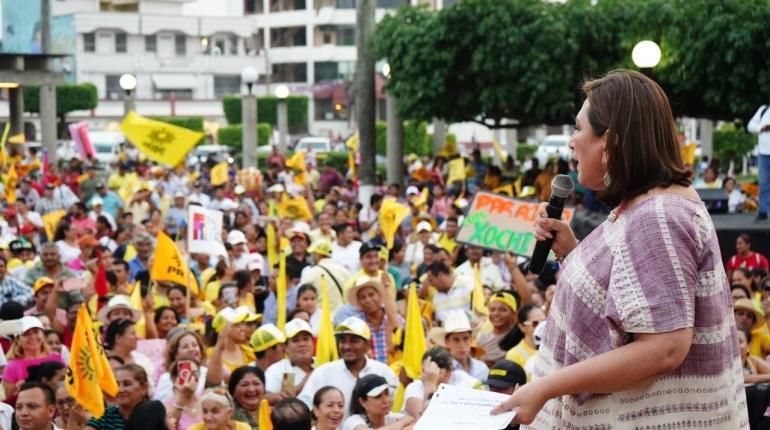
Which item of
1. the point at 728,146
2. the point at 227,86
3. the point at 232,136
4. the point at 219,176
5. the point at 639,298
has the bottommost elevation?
the point at 232,136

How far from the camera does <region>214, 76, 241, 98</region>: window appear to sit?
268 ft

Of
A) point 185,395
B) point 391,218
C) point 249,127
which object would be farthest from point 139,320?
point 249,127

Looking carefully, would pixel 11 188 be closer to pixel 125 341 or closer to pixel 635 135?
pixel 125 341

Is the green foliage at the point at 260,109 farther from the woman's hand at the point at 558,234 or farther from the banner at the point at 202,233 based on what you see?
the woman's hand at the point at 558,234

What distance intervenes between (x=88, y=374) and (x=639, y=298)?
5308 mm

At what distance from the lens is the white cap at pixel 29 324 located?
948 cm

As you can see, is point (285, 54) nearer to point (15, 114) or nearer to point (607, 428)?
point (15, 114)

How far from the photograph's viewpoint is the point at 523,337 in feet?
32.8

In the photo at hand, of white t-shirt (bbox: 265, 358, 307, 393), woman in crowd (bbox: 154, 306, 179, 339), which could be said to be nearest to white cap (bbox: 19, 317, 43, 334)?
woman in crowd (bbox: 154, 306, 179, 339)

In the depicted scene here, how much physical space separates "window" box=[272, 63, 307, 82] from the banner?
7049 centimetres

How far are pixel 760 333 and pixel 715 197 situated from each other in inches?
290

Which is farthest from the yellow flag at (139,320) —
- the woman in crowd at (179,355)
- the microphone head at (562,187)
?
the microphone head at (562,187)

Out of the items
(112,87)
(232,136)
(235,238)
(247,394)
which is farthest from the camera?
(112,87)

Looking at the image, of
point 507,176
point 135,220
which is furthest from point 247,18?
point 135,220
